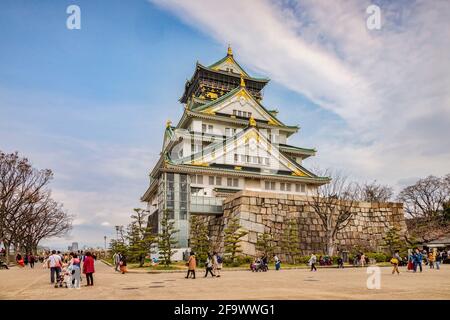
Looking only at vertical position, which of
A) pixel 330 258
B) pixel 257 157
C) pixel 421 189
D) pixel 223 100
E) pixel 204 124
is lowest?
pixel 330 258

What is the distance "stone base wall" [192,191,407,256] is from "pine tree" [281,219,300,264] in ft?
1.85

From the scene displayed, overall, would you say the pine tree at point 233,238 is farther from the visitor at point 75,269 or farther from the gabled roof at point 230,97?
the gabled roof at point 230,97

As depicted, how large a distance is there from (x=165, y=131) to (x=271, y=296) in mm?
45932

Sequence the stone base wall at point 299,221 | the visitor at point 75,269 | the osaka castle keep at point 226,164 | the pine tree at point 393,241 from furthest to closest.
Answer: the osaka castle keep at point 226,164, the pine tree at point 393,241, the stone base wall at point 299,221, the visitor at point 75,269

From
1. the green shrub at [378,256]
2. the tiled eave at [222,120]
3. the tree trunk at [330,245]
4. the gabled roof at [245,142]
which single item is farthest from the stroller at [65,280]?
the tiled eave at [222,120]

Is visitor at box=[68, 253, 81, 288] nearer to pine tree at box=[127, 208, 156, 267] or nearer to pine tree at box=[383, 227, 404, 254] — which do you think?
pine tree at box=[127, 208, 156, 267]

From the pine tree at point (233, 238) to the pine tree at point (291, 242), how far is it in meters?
4.14

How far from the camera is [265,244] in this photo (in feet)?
104

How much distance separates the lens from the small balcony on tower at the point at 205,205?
38.6m

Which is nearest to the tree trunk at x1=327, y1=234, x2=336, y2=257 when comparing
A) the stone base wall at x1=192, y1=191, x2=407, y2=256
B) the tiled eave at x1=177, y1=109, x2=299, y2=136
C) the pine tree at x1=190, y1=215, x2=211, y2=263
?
the stone base wall at x1=192, y1=191, x2=407, y2=256

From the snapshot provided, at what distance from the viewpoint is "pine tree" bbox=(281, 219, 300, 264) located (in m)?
33.7

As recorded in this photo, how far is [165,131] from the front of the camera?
5581 cm
